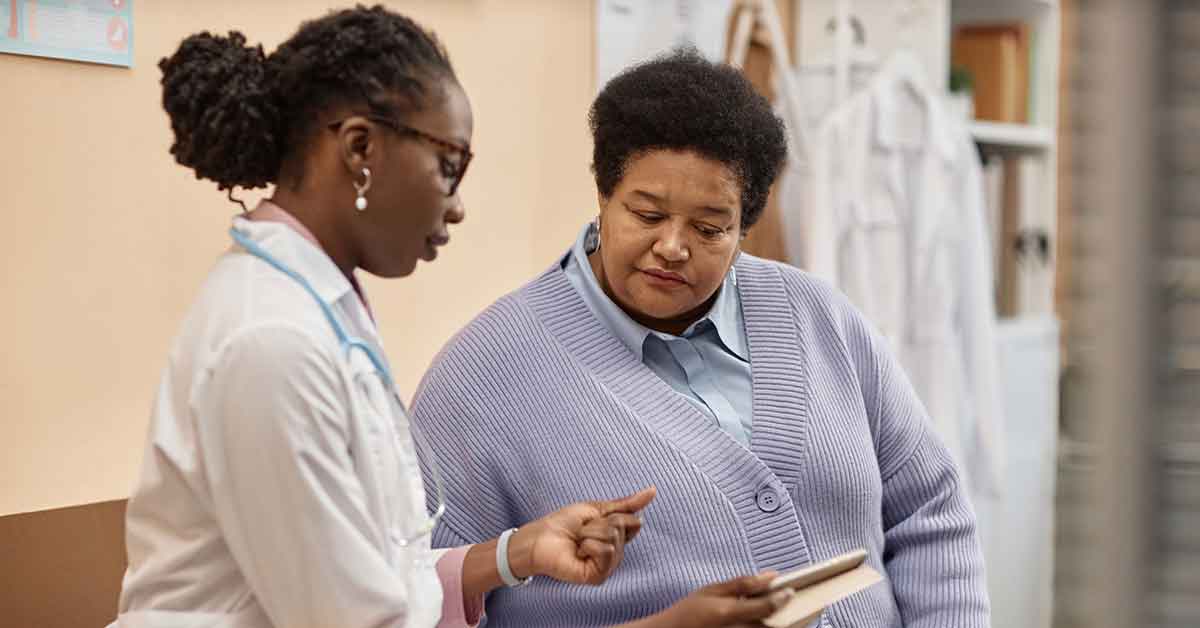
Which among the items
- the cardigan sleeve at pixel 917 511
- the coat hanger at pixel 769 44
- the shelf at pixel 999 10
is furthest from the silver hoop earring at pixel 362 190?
the shelf at pixel 999 10

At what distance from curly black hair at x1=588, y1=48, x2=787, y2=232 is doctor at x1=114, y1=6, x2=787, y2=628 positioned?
485mm

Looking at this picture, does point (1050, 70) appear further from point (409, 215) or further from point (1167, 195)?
point (1167, 195)

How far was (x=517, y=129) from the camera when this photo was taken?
2262 millimetres

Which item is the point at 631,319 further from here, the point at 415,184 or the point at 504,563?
the point at 415,184

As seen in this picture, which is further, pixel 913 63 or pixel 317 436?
pixel 913 63

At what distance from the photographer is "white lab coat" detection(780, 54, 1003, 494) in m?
2.80

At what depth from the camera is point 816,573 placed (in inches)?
46.8

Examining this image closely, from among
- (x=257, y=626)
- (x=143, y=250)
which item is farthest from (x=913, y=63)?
(x=257, y=626)

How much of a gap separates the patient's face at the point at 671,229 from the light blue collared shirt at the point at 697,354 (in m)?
0.04

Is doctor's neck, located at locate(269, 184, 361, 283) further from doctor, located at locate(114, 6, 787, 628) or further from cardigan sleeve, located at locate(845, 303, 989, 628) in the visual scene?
cardigan sleeve, located at locate(845, 303, 989, 628)

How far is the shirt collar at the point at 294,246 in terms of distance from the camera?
1.00 m

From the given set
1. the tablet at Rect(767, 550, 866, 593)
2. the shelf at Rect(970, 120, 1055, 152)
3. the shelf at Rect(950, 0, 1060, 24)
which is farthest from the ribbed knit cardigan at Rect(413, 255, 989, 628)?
the shelf at Rect(950, 0, 1060, 24)

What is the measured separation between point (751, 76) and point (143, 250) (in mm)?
1508

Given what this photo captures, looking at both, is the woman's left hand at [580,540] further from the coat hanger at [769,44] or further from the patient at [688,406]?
the coat hanger at [769,44]
